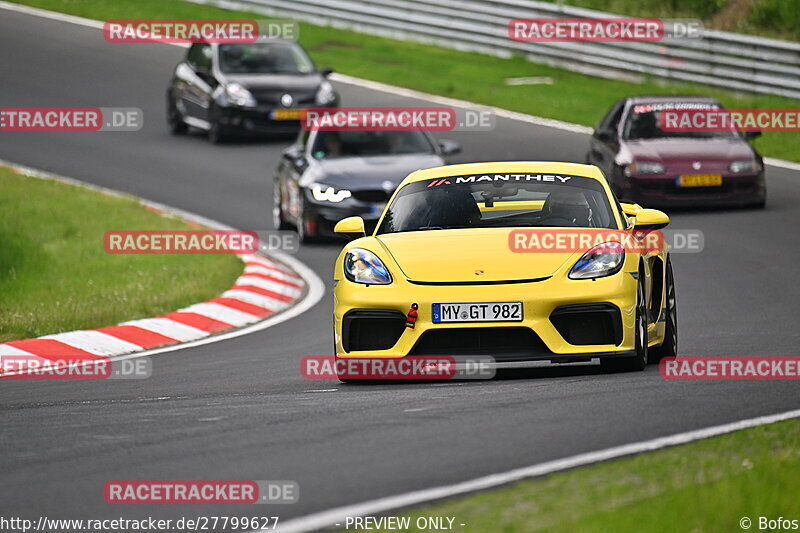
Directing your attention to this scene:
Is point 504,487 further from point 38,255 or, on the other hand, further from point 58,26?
point 58,26

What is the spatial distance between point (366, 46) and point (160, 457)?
2784cm

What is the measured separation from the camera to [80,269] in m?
16.9

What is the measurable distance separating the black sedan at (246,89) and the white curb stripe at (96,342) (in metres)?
12.7

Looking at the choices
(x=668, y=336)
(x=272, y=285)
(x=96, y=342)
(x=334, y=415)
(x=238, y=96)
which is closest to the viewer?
(x=334, y=415)

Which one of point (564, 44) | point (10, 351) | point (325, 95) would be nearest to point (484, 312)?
point (10, 351)

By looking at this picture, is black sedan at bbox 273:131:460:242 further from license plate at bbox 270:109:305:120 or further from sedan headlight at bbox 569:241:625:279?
sedan headlight at bbox 569:241:625:279

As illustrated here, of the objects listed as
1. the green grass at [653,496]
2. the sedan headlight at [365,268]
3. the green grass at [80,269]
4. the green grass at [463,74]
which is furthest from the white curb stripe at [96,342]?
the green grass at [463,74]

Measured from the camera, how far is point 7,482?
21.7 feet

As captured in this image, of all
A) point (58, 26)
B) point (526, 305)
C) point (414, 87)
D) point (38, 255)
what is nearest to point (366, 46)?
point (414, 87)

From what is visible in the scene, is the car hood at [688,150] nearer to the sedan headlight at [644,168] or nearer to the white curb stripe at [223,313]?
the sedan headlight at [644,168]

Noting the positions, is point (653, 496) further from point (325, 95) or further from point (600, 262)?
point (325, 95)

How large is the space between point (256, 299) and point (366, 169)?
3.82m

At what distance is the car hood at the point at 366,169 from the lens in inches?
748

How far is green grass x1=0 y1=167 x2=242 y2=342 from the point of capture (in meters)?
14.6
